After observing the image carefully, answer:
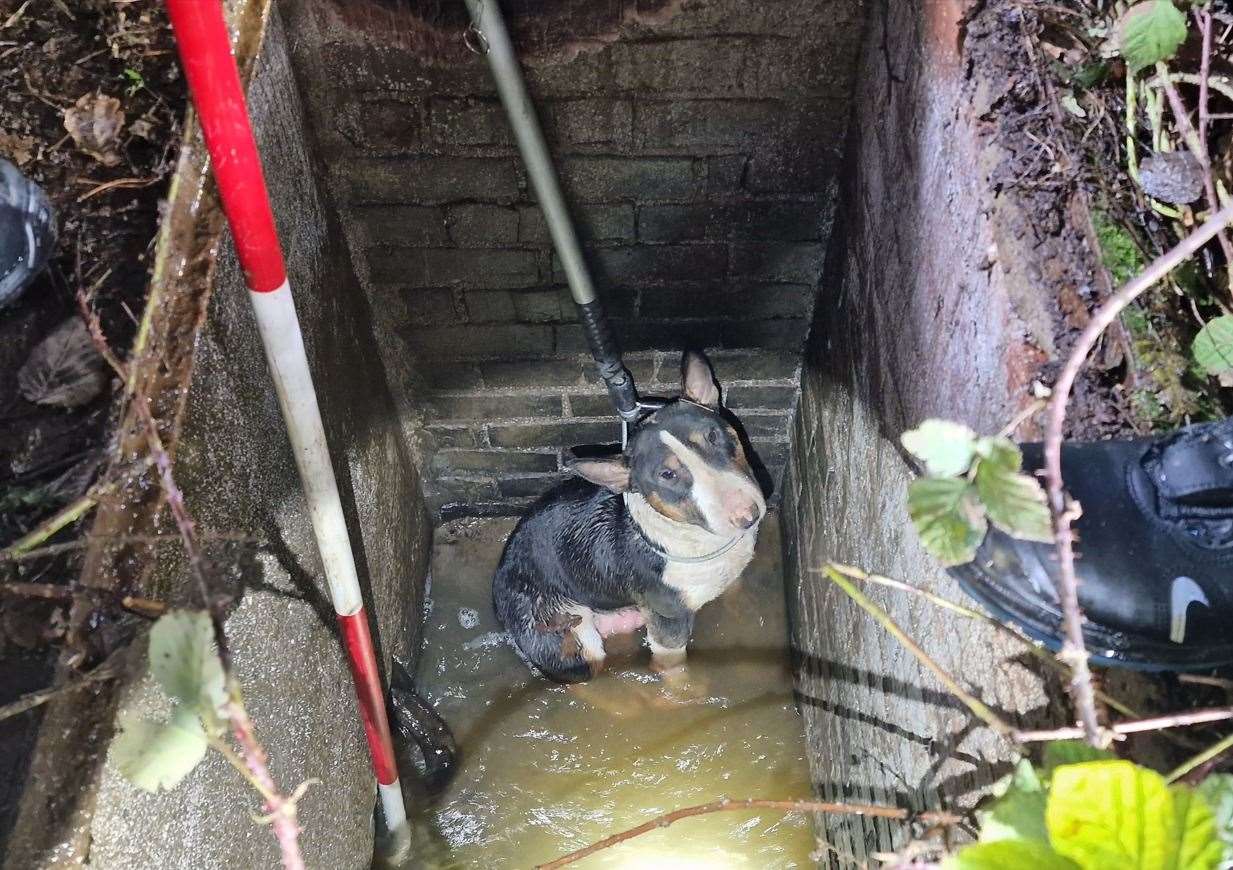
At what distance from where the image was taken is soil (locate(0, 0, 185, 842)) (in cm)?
129

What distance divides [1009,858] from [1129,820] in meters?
0.10

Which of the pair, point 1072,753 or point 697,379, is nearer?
point 1072,753

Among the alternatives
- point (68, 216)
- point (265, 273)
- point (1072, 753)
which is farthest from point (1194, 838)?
point (68, 216)

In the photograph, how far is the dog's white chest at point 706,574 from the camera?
106 inches

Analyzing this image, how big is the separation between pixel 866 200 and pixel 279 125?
1349mm

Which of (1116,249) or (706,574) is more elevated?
(1116,249)

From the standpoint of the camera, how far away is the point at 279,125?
6.28 ft

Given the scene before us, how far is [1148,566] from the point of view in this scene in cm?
99

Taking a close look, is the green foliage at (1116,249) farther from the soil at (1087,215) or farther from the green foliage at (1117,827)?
the green foliage at (1117,827)

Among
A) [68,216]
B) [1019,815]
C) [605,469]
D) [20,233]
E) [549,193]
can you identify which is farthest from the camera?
[605,469]

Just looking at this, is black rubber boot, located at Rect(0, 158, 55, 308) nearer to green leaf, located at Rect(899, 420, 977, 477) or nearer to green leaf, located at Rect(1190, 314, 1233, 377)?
green leaf, located at Rect(899, 420, 977, 477)

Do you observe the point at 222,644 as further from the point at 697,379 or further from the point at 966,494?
the point at 697,379

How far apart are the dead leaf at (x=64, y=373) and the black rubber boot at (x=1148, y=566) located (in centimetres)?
133

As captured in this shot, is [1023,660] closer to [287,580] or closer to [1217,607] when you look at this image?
[1217,607]
